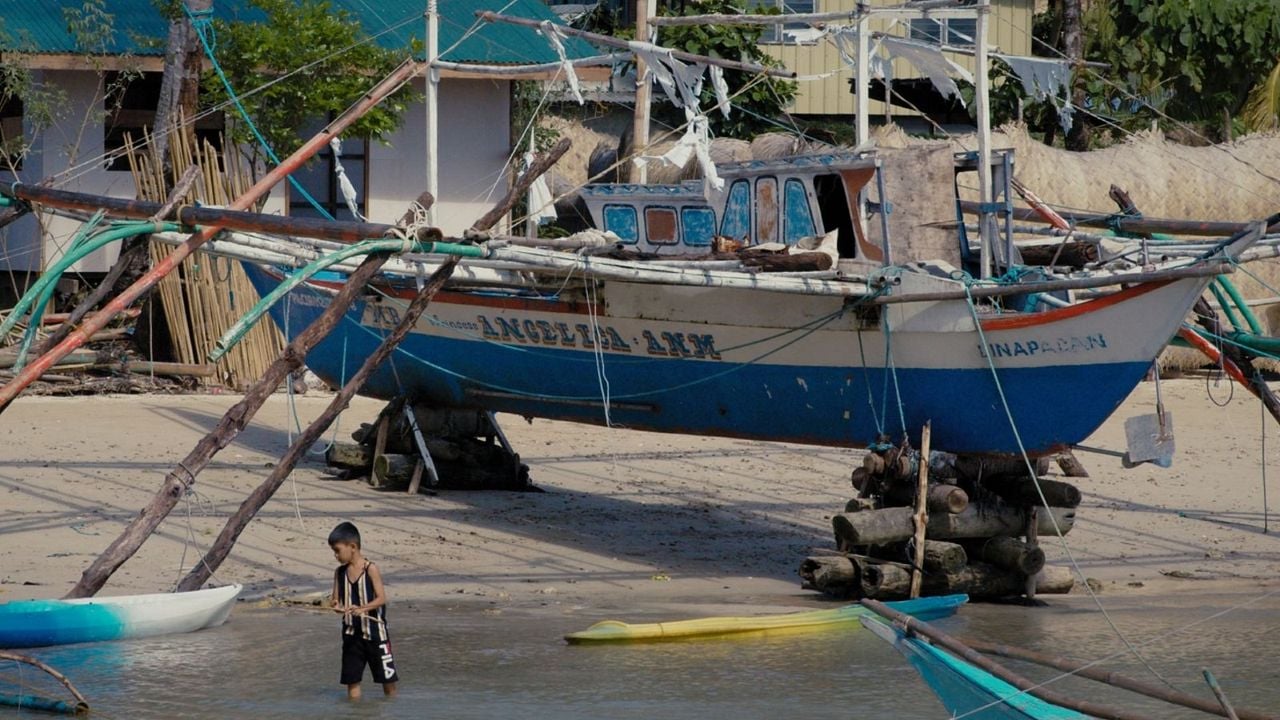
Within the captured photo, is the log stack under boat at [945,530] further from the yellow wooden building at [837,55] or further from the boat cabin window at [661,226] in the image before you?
the yellow wooden building at [837,55]

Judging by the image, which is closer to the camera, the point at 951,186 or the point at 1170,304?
the point at 1170,304

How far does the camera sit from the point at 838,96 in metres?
27.4

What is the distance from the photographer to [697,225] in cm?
1454

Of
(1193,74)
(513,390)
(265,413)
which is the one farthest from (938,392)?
(1193,74)

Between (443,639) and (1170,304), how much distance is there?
5.15 m

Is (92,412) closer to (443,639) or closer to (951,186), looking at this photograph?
(443,639)

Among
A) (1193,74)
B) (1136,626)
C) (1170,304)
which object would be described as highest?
(1193,74)

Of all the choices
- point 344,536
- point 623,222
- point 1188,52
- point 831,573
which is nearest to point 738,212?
point 623,222

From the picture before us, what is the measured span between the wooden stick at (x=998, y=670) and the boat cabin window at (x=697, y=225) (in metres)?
7.60

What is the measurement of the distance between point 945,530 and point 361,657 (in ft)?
15.7

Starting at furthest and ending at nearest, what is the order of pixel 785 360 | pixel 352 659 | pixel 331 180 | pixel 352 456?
pixel 331 180, pixel 352 456, pixel 785 360, pixel 352 659

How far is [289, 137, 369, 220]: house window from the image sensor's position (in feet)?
69.9

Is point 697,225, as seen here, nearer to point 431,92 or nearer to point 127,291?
point 431,92

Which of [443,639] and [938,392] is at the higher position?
[938,392]
